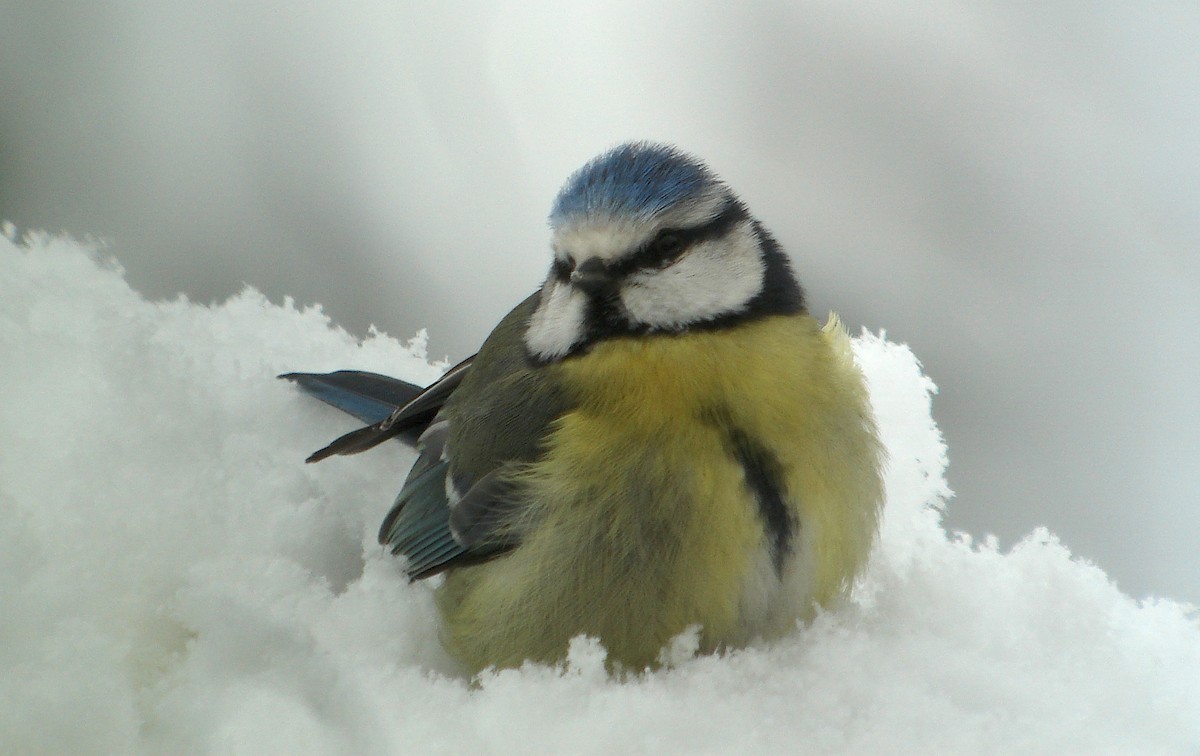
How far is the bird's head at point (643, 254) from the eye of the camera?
0.67 m

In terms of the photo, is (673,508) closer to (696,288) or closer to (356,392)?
(696,288)

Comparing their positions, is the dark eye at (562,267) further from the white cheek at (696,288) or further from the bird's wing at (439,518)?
the bird's wing at (439,518)

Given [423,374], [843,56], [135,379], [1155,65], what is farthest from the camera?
[423,374]

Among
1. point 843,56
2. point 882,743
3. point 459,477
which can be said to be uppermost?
point 843,56

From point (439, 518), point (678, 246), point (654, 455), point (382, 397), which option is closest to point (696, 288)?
point (678, 246)

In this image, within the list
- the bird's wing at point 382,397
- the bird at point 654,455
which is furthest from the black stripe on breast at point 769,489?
the bird's wing at point 382,397

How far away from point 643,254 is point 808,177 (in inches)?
16.3

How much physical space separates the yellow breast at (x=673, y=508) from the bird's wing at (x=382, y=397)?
24 cm

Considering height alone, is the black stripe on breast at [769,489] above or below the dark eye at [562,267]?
below

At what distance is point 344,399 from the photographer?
95cm

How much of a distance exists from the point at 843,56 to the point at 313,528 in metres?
0.72

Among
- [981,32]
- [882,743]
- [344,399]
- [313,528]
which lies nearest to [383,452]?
[344,399]

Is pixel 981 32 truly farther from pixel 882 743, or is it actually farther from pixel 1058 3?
pixel 882 743

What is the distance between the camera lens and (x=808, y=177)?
101 cm
